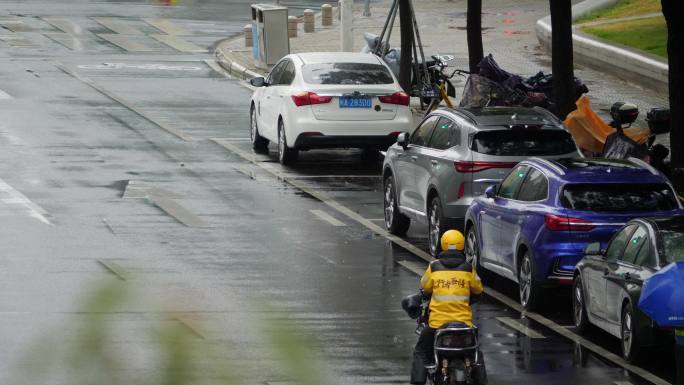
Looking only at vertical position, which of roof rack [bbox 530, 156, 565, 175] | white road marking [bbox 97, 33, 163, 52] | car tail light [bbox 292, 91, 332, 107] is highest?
roof rack [bbox 530, 156, 565, 175]

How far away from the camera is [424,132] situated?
1727 cm

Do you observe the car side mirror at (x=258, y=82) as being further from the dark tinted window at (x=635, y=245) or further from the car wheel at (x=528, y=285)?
the dark tinted window at (x=635, y=245)

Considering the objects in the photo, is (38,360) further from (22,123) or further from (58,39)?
(58,39)

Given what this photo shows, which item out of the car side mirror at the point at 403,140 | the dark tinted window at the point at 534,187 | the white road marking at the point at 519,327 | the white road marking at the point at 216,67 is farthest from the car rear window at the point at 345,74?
the white road marking at the point at 216,67

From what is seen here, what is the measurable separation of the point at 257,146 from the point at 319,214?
677 cm

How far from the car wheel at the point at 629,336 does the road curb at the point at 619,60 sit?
2029cm

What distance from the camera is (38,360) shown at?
2.28 metres

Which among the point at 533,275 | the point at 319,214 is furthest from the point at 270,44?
the point at 533,275

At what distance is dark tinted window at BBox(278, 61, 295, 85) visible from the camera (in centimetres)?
2379

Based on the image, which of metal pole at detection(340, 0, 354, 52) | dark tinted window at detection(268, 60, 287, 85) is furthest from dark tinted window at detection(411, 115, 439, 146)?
metal pole at detection(340, 0, 354, 52)

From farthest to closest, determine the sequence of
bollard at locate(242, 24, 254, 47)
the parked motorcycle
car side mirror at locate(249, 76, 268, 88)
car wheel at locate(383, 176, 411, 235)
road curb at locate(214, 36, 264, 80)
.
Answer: bollard at locate(242, 24, 254, 47)
road curb at locate(214, 36, 264, 80)
car side mirror at locate(249, 76, 268, 88)
car wheel at locate(383, 176, 411, 235)
the parked motorcycle

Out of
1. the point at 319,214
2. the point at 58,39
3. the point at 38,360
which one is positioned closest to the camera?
the point at 38,360

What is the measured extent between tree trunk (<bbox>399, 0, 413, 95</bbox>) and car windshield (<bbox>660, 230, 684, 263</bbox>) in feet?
64.1

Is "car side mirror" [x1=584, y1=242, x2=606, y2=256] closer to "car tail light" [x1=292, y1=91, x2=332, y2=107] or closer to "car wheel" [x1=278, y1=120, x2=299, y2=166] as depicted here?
"car tail light" [x1=292, y1=91, x2=332, y2=107]
